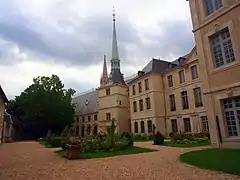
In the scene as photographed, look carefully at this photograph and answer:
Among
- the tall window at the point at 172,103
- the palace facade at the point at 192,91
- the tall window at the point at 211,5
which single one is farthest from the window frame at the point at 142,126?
the tall window at the point at 211,5

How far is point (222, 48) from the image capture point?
1187cm

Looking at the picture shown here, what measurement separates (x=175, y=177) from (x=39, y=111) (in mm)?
40046

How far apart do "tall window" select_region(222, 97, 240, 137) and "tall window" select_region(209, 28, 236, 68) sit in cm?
202

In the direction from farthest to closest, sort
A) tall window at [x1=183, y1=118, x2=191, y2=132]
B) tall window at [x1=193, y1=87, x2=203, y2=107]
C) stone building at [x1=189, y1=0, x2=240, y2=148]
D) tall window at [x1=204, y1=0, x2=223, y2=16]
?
tall window at [x1=183, y1=118, x2=191, y2=132]
tall window at [x1=193, y1=87, x2=203, y2=107]
tall window at [x1=204, y1=0, x2=223, y2=16]
stone building at [x1=189, y1=0, x2=240, y2=148]

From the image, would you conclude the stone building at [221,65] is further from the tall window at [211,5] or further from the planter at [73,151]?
the planter at [73,151]

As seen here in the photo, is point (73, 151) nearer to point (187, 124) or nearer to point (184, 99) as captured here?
point (187, 124)

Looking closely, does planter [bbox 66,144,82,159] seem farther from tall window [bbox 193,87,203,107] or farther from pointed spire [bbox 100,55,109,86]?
pointed spire [bbox 100,55,109,86]

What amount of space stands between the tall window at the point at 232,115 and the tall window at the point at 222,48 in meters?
2.02

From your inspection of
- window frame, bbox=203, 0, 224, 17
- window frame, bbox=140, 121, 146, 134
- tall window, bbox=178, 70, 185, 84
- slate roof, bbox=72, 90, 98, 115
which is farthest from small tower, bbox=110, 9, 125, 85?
window frame, bbox=203, 0, 224, 17

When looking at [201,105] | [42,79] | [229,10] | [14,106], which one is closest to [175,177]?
[229,10]

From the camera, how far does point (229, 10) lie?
11.4 m

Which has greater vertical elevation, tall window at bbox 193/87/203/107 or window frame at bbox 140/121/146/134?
tall window at bbox 193/87/203/107

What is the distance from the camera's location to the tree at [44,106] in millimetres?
42688

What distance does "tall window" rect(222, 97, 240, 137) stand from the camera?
10852 millimetres
